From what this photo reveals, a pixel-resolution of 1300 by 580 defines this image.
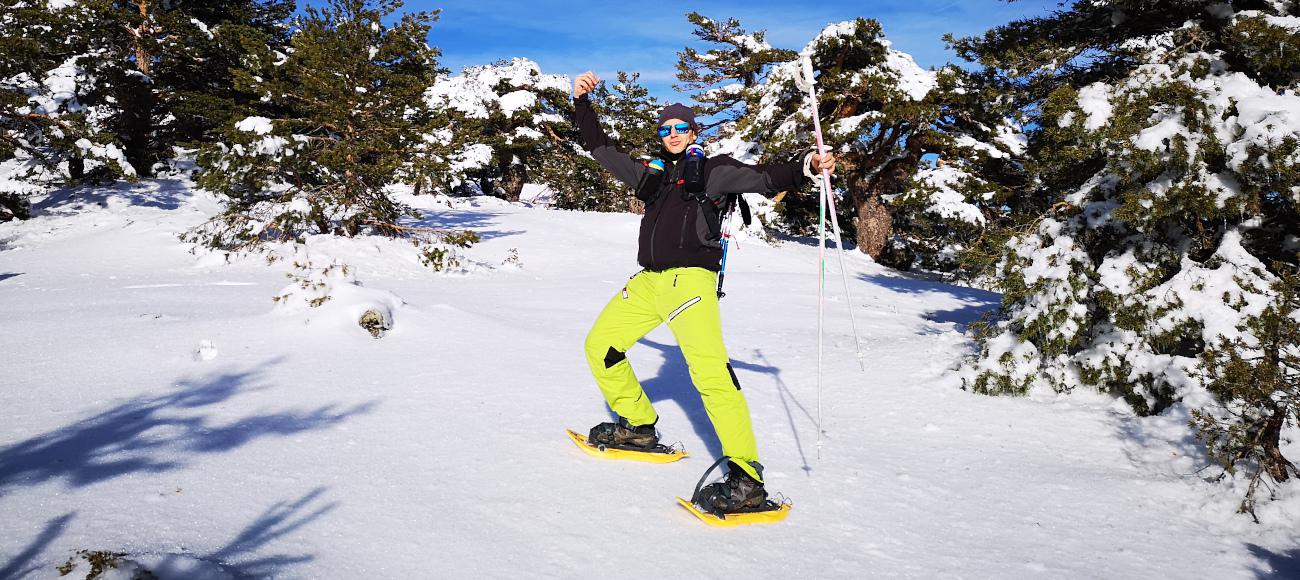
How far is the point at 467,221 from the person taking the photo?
19.1 m

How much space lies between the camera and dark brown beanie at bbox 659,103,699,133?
395 cm

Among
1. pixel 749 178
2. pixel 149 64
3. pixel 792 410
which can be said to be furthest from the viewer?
pixel 149 64

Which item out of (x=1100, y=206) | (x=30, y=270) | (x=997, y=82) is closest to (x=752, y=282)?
(x=997, y=82)

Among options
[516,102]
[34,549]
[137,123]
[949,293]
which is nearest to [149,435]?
[34,549]

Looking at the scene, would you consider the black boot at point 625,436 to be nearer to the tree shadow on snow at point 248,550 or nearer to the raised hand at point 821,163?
the tree shadow on snow at point 248,550

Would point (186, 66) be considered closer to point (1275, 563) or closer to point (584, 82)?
point (584, 82)

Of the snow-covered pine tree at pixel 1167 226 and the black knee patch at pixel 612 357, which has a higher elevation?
the snow-covered pine tree at pixel 1167 226

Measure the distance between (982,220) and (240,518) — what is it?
15.9 metres

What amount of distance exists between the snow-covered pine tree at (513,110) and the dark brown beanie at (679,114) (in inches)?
885

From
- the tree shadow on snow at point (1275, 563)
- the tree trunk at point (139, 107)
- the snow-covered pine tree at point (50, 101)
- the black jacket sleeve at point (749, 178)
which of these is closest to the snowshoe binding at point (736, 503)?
the black jacket sleeve at point (749, 178)

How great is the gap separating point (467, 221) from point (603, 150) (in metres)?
15.6

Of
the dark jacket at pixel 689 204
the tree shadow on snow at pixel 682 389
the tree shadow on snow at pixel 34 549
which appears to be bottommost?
the tree shadow on snow at pixel 682 389

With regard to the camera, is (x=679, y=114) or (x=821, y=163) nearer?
(x=821, y=163)

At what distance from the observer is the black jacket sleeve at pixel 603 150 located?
407cm
